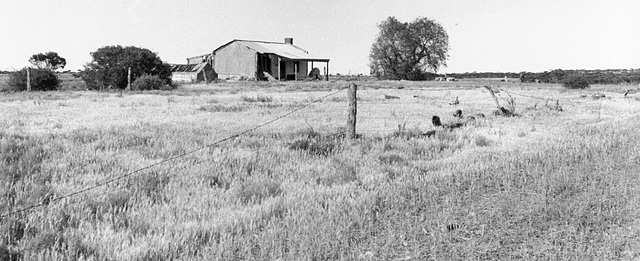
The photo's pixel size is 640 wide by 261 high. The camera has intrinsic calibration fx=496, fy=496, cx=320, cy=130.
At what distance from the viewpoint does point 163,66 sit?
→ 3494cm

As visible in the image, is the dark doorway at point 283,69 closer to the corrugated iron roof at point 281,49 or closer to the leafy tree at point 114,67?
the corrugated iron roof at point 281,49

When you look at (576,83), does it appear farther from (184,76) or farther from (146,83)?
(184,76)

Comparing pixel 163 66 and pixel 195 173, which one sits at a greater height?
pixel 163 66

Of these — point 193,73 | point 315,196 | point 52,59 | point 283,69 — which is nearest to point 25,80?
point 193,73

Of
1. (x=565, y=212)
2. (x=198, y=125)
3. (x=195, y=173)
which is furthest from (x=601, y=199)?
(x=198, y=125)

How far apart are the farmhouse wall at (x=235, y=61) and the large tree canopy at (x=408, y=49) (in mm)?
23449

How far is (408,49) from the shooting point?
67.6 metres

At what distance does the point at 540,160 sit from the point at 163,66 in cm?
3110

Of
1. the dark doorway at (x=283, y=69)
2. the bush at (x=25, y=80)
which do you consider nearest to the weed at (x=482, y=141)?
the bush at (x=25, y=80)

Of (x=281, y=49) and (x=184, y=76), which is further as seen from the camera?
(x=281, y=49)

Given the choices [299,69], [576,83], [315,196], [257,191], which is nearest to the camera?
[315,196]

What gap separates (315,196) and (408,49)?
6386 cm

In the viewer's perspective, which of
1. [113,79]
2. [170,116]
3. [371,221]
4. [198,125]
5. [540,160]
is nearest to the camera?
[371,221]

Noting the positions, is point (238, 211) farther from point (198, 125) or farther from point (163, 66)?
point (163, 66)
